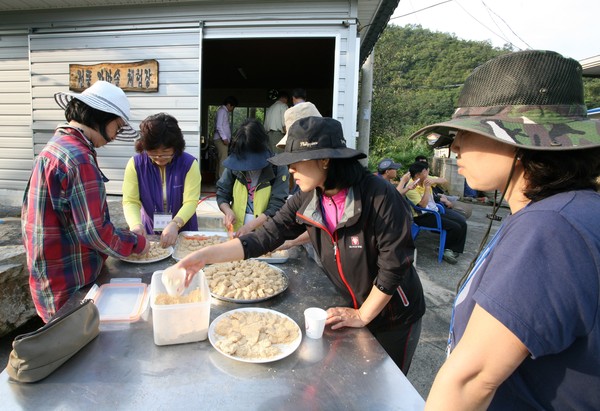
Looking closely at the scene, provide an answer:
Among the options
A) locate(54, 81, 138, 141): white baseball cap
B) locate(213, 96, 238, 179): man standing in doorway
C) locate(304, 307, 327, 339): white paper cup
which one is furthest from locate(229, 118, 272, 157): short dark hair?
locate(213, 96, 238, 179): man standing in doorway

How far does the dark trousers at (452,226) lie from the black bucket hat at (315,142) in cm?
478

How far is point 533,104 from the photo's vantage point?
81 cm

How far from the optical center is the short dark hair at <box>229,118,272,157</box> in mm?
2779

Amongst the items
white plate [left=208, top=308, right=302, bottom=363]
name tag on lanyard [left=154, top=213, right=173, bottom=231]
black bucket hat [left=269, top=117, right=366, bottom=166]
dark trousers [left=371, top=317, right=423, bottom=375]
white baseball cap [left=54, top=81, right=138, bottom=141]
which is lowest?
dark trousers [left=371, top=317, right=423, bottom=375]

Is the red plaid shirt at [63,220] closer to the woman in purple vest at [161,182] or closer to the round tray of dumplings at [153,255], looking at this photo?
the round tray of dumplings at [153,255]

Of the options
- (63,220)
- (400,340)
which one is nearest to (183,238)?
(63,220)

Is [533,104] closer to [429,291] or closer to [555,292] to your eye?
[555,292]

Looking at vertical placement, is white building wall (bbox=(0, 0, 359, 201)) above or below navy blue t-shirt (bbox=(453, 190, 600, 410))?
above

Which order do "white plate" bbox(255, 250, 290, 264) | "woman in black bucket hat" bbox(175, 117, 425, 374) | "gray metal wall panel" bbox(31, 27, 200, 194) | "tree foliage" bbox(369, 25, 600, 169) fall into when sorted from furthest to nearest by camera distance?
"tree foliage" bbox(369, 25, 600, 169) → "gray metal wall panel" bbox(31, 27, 200, 194) → "white plate" bbox(255, 250, 290, 264) → "woman in black bucket hat" bbox(175, 117, 425, 374)

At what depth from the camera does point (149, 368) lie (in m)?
Result: 1.15

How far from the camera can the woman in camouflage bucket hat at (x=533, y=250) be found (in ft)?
2.15

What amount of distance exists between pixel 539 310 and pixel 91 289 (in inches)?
71.7

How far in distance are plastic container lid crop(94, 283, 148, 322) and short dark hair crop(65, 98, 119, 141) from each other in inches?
Answer: 35.2

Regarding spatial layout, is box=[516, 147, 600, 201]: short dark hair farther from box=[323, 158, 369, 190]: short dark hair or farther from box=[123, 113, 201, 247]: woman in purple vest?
box=[123, 113, 201, 247]: woman in purple vest
